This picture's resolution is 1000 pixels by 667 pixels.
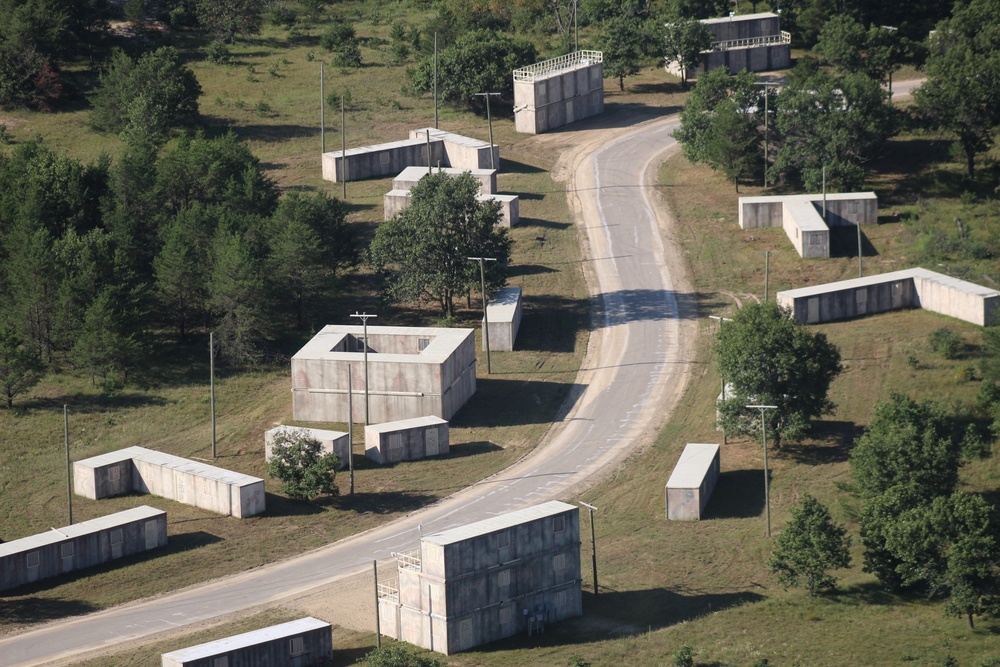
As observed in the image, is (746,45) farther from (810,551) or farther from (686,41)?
(810,551)

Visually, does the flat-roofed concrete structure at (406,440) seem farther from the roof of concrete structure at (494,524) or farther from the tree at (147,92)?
the tree at (147,92)

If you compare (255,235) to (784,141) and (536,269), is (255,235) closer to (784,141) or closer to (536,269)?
(536,269)

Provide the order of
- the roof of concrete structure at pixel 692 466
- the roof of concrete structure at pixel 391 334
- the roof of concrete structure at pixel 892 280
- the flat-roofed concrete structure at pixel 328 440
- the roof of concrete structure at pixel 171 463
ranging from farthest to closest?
the roof of concrete structure at pixel 892 280 → the roof of concrete structure at pixel 391 334 → the flat-roofed concrete structure at pixel 328 440 → the roof of concrete structure at pixel 171 463 → the roof of concrete structure at pixel 692 466

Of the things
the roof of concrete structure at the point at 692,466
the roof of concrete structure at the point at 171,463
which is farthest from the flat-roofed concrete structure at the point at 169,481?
the roof of concrete structure at the point at 692,466

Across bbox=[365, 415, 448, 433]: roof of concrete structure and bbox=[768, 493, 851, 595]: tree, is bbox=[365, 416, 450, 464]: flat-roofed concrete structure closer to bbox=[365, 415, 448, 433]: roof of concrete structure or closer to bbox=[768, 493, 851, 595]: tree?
bbox=[365, 415, 448, 433]: roof of concrete structure

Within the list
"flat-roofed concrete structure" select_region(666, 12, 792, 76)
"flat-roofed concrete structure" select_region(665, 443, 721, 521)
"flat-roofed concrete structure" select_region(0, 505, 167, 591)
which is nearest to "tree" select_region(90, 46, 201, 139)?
"flat-roofed concrete structure" select_region(666, 12, 792, 76)

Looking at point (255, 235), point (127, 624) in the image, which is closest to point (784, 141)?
point (255, 235)
